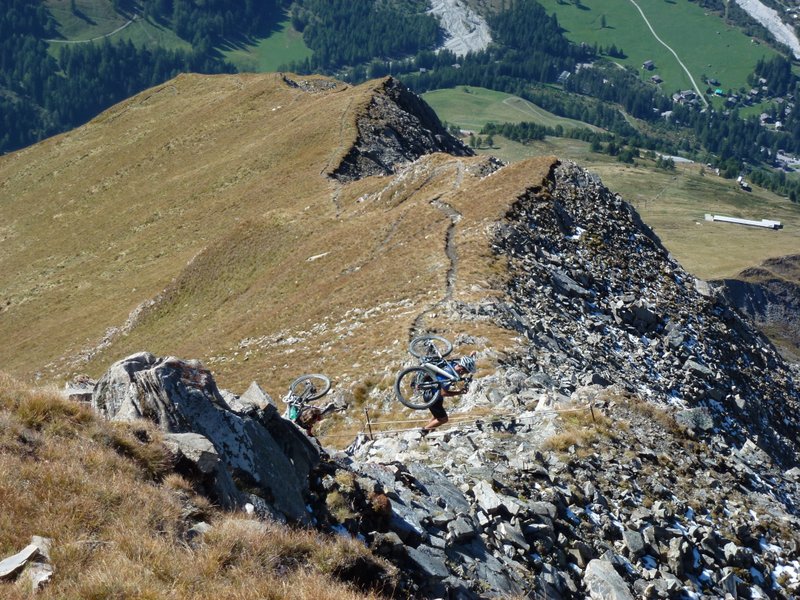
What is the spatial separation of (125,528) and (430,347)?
791 inches

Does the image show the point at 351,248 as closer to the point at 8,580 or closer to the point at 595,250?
the point at 595,250

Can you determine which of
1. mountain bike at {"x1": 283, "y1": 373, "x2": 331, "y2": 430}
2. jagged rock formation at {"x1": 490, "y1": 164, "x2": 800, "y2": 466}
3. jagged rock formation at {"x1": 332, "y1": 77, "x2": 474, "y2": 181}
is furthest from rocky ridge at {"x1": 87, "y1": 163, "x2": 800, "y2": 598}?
jagged rock formation at {"x1": 332, "y1": 77, "x2": 474, "y2": 181}

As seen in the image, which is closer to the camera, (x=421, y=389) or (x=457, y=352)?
(x=421, y=389)

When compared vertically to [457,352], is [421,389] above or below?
above

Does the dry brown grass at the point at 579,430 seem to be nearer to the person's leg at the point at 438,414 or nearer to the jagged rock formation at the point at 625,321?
the jagged rock formation at the point at 625,321

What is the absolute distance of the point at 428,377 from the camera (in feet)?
90.4

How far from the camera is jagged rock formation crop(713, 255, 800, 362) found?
15275 centimetres

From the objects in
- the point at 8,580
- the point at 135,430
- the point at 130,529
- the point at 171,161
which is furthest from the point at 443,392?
the point at 171,161

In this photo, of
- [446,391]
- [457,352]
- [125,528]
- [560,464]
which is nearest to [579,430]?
[560,464]

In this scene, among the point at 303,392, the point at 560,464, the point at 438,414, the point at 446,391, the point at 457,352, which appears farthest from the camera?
the point at 457,352

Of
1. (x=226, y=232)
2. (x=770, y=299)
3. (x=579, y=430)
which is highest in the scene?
(x=579, y=430)

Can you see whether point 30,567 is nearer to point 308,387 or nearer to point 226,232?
point 308,387

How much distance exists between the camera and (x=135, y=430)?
555 inches

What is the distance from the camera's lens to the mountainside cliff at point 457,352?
1650cm
